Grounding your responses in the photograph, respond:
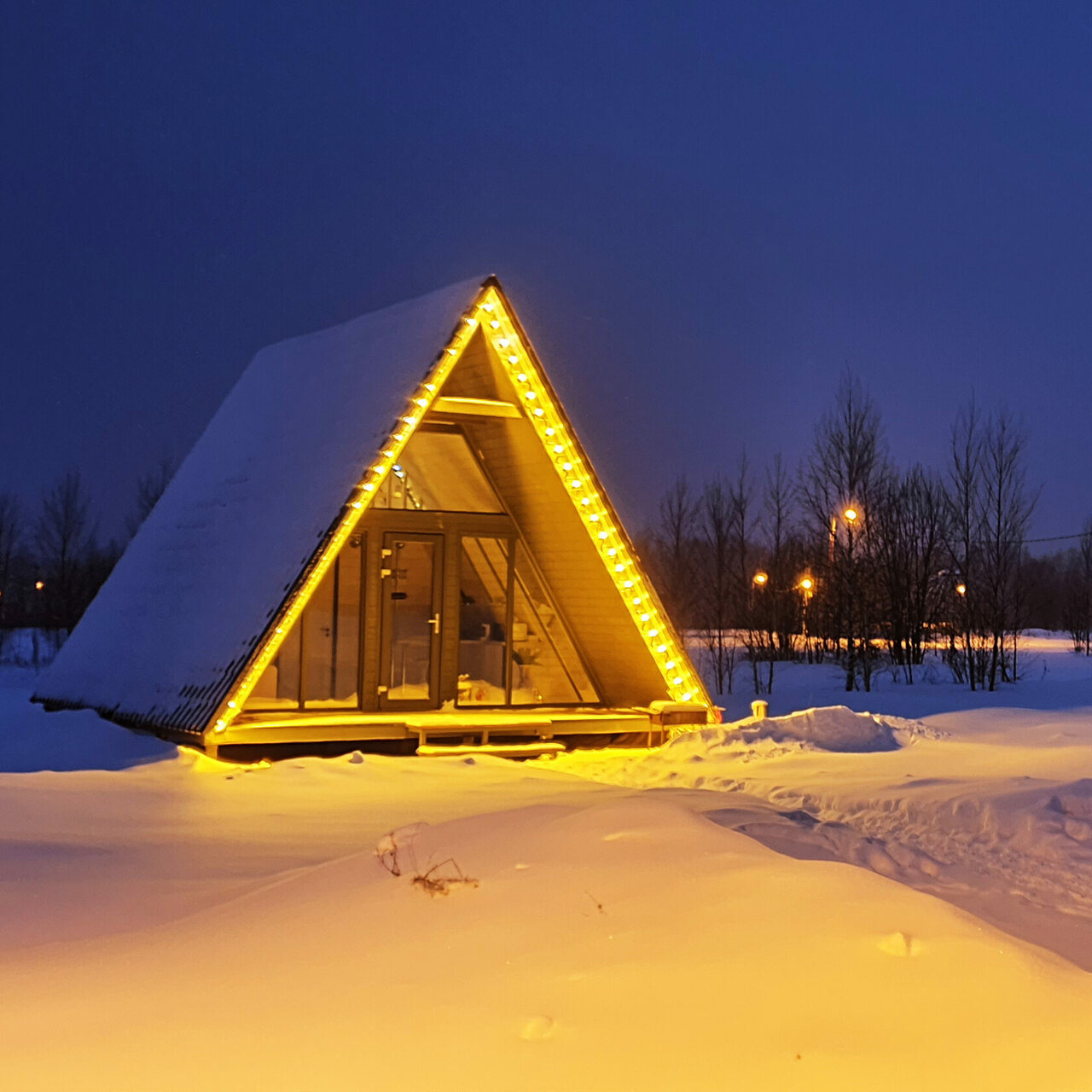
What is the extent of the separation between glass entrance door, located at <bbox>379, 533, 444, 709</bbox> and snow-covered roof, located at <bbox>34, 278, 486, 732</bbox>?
5.15ft

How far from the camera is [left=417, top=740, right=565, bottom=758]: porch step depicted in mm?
13117

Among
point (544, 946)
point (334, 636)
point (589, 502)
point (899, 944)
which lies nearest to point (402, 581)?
point (334, 636)

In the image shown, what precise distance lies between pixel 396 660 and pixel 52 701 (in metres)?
4.64

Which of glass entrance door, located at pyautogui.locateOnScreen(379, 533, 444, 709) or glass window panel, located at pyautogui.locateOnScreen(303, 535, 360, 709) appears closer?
glass window panel, located at pyautogui.locateOnScreen(303, 535, 360, 709)

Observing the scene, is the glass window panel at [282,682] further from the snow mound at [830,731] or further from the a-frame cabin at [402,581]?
the snow mound at [830,731]

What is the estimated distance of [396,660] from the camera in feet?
47.0

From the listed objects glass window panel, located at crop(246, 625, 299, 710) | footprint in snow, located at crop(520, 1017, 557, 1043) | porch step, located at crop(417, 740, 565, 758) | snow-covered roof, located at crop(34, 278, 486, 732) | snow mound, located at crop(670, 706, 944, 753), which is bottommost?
footprint in snow, located at crop(520, 1017, 557, 1043)

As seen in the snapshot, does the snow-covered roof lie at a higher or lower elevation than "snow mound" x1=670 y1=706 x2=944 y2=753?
higher

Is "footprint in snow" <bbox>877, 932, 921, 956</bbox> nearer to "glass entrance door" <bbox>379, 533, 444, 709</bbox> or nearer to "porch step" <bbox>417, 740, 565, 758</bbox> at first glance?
"porch step" <bbox>417, 740, 565, 758</bbox>

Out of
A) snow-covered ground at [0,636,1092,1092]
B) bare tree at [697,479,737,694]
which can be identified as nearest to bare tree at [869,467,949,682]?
bare tree at [697,479,737,694]

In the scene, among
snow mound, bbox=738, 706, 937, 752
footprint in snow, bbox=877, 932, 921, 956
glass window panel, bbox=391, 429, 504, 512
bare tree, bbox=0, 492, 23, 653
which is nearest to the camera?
footprint in snow, bbox=877, 932, 921, 956

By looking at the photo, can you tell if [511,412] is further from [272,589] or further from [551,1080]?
[551,1080]

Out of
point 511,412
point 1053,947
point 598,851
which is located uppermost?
point 511,412

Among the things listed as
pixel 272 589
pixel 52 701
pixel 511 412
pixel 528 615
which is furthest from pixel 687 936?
pixel 52 701
